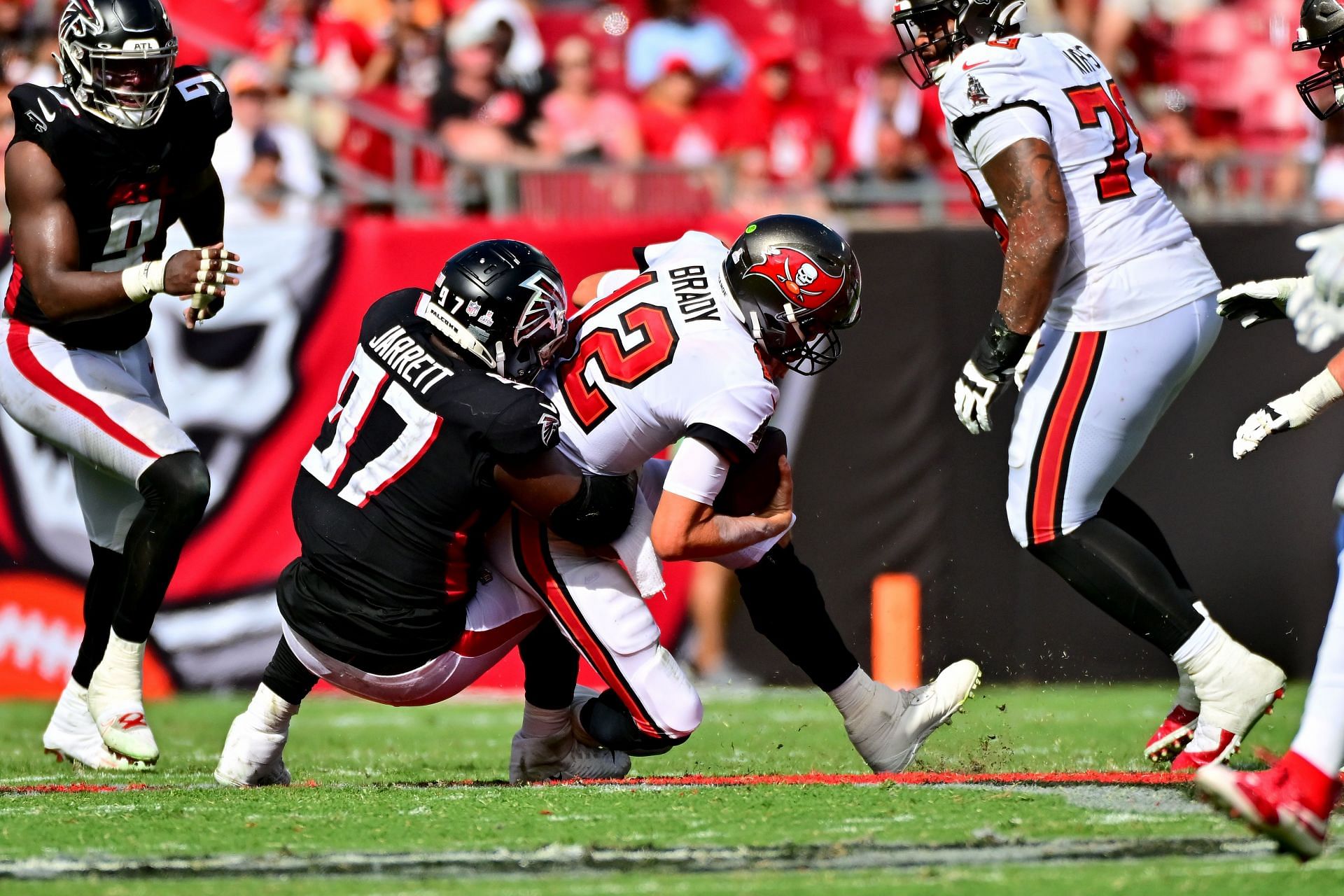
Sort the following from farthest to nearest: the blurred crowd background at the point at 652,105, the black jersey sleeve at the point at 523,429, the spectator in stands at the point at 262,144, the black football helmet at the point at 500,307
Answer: the spectator in stands at the point at 262,144 → the blurred crowd background at the point at 652,105 → the black football helmet at the point at 500,307 → the black jersey sleeve at the point at 523,429

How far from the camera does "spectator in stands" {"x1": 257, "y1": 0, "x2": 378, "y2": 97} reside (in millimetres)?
9391

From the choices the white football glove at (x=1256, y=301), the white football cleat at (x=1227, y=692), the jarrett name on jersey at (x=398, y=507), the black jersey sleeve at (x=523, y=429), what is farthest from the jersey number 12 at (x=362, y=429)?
the white football glove at (x=1256, y=301)

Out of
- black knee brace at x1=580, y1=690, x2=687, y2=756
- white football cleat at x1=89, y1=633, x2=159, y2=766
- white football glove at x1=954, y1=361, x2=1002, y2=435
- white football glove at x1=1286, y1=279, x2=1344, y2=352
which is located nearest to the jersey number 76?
white football glove at x1=954, y1=361, x2=1002, y2=435

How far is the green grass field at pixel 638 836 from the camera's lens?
2.85 metres

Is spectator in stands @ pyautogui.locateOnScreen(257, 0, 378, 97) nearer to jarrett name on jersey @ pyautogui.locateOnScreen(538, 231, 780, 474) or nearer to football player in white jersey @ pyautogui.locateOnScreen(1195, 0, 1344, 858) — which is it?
jarrett name on jersey @ pyautogui.locateOnScreen(538, 231, 780, 474)

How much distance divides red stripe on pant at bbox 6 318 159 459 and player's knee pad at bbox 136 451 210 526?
55 mm

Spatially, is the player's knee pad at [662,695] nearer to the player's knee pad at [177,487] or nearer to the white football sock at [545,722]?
the white football sock at [545,722]

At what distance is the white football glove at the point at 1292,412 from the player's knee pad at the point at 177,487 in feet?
9.46

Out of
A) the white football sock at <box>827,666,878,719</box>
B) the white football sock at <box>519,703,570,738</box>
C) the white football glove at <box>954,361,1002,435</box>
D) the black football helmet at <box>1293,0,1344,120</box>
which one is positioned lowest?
the white football sock at <box>519,703,570,738</box>

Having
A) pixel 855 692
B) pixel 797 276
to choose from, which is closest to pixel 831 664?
pixel 855 692

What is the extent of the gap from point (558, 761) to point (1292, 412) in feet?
7.01

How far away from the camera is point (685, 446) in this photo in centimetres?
383

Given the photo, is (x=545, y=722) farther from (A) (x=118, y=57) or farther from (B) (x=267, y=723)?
(A) (x=118, y=57)

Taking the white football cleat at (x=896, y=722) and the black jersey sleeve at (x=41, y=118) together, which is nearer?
the white football cleat at (x=896, y=722)
